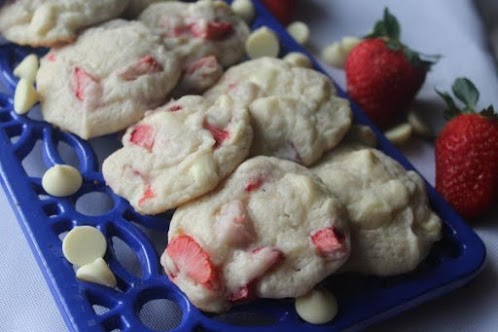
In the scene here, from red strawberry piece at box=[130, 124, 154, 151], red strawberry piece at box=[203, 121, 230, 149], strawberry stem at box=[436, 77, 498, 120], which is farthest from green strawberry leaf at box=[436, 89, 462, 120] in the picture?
red strawberry piece at box=[130, 124, 154, 151]

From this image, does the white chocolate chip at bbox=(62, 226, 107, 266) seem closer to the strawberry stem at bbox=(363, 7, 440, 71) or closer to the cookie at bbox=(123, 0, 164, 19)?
the cookie at bbox=(123, 0, 164, 19)

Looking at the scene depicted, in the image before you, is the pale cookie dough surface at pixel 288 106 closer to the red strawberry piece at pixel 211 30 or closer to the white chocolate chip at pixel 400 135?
the red strawberry piece at pixel 211 30

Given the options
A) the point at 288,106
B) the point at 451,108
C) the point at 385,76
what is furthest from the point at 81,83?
the point at 451,108

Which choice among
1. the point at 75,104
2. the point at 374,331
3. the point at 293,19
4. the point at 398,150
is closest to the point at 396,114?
the point at 398,150

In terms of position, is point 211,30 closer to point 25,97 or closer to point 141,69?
point 141,69

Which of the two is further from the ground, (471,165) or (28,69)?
(471,165)

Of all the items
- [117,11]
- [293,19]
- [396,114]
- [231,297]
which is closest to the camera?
[231,297]

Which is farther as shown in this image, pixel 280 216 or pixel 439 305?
pixel 439 305

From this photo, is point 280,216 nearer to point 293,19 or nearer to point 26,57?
point 26,57
